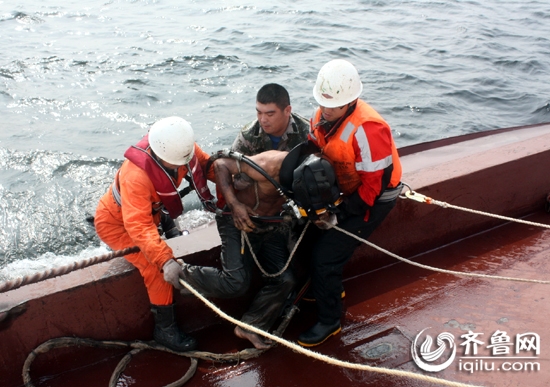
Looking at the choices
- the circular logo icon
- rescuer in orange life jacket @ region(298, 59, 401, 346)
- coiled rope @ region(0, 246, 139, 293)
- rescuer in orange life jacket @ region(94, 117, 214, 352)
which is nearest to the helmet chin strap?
rescuer in orange life jacket @ region(94, 117, 214, 352)

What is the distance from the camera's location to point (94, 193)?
767 cm

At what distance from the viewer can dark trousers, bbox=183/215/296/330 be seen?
141 inches

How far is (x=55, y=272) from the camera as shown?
3.25 meters

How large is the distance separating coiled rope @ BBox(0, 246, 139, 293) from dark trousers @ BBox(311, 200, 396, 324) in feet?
4.57

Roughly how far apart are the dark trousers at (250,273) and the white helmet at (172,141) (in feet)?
2.03

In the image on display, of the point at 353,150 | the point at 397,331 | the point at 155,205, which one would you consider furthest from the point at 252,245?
the point at 397,331

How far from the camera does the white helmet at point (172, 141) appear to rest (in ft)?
11.3

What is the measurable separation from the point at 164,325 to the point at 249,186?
124 cm

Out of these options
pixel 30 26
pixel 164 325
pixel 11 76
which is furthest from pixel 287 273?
pixel 30 26

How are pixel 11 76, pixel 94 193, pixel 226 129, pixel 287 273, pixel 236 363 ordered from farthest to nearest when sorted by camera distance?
pixel 11 76 → pixel 226 129 → pixel 94 193 → pixel 287 273 → pixel 236 363

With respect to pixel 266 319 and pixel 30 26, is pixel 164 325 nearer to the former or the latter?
pixel 266 319

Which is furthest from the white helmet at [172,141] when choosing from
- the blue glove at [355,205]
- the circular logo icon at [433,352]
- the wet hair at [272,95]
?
the circular logo icon at [433,352]

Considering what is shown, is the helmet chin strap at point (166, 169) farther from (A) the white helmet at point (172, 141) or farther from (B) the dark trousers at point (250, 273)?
(B) the dark trousers at point (250, 273)

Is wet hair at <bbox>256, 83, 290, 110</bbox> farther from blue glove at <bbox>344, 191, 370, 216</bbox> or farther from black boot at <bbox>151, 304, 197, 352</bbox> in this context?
black boot at <bbox>151, 304, 197, 352</bbox>
